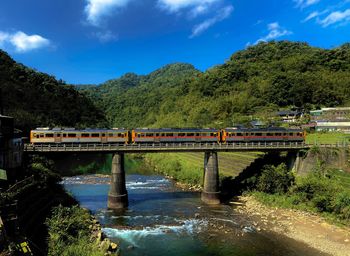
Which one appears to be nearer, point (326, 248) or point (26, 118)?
point (326, 248)

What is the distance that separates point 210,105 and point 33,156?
82.2 meters

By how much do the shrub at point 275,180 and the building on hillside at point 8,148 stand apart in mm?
31473

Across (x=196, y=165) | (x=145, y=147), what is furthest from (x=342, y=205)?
(x=196, y=165)

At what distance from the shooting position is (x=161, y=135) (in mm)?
44406

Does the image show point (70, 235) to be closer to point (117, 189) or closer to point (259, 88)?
point (117, 189)

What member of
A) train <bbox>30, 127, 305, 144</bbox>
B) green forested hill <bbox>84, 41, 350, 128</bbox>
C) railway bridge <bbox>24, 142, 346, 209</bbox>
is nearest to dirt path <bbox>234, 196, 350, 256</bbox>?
railway bridge <bbox>24, 142, 346, 209</bbox>

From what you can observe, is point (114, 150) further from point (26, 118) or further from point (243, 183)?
point (26, 118)

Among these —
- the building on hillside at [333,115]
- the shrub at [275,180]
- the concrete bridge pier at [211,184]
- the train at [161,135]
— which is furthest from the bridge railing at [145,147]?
the building on hillside at [333,115]

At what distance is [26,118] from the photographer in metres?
68.3

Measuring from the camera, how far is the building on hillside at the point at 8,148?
2914cm

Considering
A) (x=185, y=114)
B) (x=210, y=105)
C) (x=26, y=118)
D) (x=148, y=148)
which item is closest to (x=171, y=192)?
(x=148, y=148)

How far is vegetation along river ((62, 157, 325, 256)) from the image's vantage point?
85.1 feet

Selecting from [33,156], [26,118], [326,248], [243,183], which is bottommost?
[326,248]

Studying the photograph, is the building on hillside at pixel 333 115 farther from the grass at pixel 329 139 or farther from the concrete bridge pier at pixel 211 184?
the concrete bridge pier at pixel 211 184
